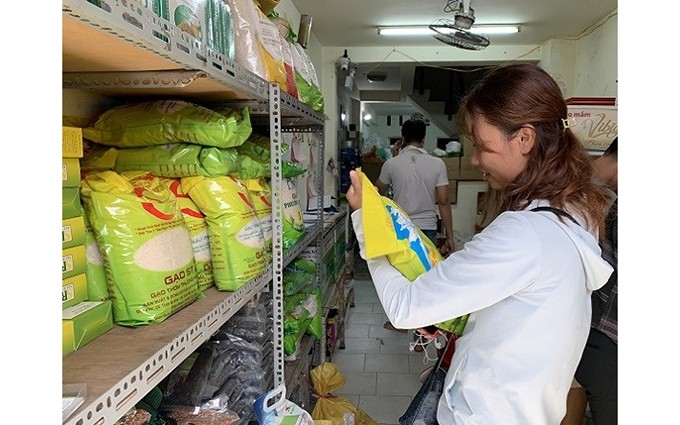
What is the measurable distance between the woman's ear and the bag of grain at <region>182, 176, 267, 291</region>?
73 cm

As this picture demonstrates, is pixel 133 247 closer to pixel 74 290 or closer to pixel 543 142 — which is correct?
pixel 74 290

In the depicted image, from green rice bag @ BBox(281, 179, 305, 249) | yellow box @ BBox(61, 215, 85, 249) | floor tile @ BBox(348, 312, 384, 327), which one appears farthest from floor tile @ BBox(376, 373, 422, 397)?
A: yellow box @ BBox(61, 215, 85, 249)

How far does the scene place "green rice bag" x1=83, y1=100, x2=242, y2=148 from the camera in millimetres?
1408

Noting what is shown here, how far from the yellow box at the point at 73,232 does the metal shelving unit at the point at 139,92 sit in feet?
0.61

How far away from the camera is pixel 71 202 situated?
955 millimetres

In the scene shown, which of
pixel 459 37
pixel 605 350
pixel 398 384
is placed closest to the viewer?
pixel 605 350

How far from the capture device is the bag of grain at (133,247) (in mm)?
1048

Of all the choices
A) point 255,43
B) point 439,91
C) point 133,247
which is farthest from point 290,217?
point 439,91

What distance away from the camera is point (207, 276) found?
1.40 m

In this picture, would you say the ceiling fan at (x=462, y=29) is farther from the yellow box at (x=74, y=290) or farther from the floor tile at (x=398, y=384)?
the yellow box at (x=74, y=290)

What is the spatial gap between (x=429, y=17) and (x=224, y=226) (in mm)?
4246

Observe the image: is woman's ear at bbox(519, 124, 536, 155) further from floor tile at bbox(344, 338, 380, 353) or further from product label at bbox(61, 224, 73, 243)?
floor tile at bbox(344, 338, 380, 353)
